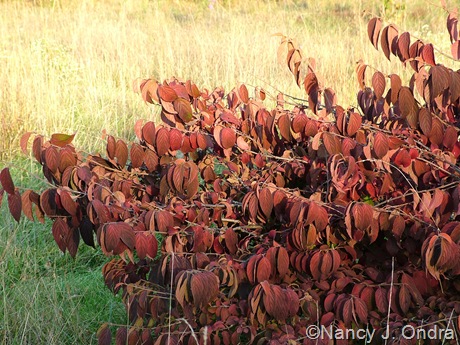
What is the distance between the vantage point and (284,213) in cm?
209

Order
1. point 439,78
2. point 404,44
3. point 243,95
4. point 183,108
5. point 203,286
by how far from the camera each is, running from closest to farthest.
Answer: point 203,286 → point 439,78 → point 404,44 → point 183,108 → point 243,95

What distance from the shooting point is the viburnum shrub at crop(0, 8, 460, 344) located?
195 cm

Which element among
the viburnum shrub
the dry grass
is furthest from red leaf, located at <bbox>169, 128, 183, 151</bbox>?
the dry grass

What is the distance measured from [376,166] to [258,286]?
0.52 meters

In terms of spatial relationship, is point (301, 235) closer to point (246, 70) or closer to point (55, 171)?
point (55, 171)

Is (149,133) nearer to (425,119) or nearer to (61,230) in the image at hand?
(61,230)

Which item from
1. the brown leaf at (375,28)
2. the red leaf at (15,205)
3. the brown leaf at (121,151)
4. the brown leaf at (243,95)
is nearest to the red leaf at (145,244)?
the brown leaf at (121,151)

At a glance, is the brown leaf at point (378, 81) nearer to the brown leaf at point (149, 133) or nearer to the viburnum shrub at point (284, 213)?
the viburnum shrub at point (284, 213)

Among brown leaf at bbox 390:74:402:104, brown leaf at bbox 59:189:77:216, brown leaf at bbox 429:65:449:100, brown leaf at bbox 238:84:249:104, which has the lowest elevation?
brown leaf at bbox 59:189:77:216

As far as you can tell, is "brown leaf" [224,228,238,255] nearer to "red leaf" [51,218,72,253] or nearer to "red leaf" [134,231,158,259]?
"red leaf" [134,231,158,259]

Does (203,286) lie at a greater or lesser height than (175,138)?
lesser

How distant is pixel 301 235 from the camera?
1943mm

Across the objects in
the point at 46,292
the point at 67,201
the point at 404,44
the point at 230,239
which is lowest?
the point at 46,292

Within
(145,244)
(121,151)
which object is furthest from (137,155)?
(145,244)
